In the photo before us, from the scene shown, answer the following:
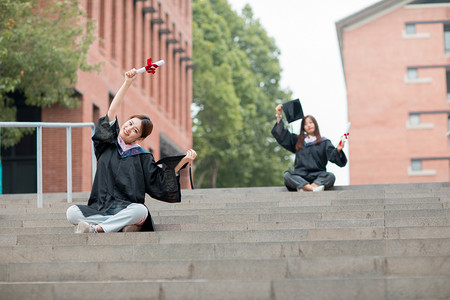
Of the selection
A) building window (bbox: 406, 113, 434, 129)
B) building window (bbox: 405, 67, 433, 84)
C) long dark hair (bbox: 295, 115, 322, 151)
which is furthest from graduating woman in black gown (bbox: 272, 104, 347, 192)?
building window (bbox: 405, 67, 433, 84)

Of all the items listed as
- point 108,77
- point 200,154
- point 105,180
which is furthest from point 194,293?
point 200,154

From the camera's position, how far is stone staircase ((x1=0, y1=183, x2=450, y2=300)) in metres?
6.08

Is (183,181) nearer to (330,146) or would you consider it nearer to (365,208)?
(330,146)

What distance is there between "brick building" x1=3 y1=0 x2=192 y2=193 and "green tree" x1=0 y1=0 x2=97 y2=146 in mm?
2340

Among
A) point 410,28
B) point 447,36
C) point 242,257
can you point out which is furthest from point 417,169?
point 242,257

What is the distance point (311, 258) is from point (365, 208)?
3.00 m

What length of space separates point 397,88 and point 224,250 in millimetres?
40020

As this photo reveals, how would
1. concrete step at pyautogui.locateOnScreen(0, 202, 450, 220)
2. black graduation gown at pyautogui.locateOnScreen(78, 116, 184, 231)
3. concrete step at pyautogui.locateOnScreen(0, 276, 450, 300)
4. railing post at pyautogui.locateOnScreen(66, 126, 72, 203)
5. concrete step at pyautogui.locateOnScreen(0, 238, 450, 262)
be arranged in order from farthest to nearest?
railing post at pyautogui.locateOnScreen(66, 126, 72, 203) < concrete step at pyautogui.locateOnScreen(0, 202, 450, 220) < black graduation gown at pyautogui.locateOnScreen(78, 116, 184, 231) < concrete step at pyautogui.locateOnScreen(0, 238, 450, 262) < concrete step at pyautogui.locateOnScreen(0, 276, 450, 300)

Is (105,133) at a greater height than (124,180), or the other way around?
(105,133)

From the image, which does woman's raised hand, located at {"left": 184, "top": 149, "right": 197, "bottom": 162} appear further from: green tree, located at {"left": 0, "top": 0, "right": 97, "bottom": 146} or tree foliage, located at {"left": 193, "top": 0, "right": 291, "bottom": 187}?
tree foliage, located at {"left": 193, "top": 0, "right": 291, "bottom": 187}

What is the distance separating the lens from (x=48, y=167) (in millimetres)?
23953

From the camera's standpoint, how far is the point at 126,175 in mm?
8352

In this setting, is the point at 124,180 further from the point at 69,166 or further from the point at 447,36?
the point at 447,36

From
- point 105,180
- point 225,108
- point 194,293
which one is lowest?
point 194,293
